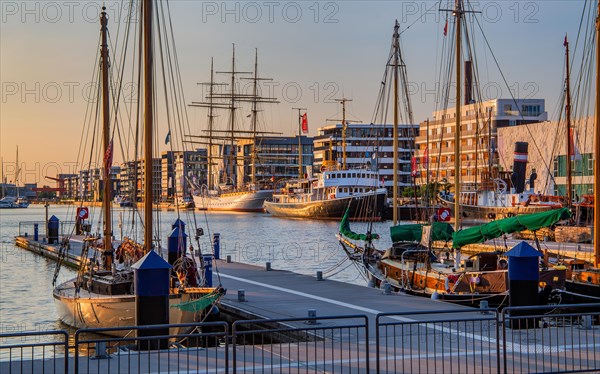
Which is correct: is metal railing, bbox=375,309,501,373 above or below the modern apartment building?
below

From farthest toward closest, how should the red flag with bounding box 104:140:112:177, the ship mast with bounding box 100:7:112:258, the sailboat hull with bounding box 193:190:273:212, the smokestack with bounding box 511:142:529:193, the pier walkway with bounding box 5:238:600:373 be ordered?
the sailboat hull with bounding box 193:190:273:212
the smokestack with bounding box 511:142:529:193
the ship mast with bounding box 100:7:112:258
the red flag with bounding box 104:140:112:177
the pier walkway with bounding box 5:238:600:373

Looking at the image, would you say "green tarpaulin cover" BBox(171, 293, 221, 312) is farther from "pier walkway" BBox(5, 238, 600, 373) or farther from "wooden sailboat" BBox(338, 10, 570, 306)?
"wooden sailboat" BBox(338, 10, 570, 306)

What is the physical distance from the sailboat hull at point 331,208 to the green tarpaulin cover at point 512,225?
79865mm

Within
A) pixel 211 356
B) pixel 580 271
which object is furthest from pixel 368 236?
pixel 211 356

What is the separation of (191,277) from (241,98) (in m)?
141

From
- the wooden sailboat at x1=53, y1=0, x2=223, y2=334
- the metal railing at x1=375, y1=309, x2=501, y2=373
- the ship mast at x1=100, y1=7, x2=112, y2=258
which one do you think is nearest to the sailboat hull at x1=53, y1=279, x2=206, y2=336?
the wooden sailboat at x1=53, y1=0, x2=223, y2=334

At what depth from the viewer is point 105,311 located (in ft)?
81.0

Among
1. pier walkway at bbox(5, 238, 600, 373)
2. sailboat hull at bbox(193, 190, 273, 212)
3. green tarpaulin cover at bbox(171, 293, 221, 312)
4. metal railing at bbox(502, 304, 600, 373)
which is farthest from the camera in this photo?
sailboat hull at bbox(193, 190, 273, 212)

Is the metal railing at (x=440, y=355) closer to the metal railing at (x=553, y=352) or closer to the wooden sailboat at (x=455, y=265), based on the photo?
the metal railing at (x=553, y=352)

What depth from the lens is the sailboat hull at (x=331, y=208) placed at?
119 meters

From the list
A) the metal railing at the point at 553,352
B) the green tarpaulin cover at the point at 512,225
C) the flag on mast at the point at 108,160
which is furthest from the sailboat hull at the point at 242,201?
the metal railing at the point at 553,352

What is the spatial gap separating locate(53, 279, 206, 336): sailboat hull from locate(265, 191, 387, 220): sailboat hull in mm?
85141

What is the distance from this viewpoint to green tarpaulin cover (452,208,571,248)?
2812 centimetres

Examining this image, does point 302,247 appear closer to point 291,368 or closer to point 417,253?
point 417,253
